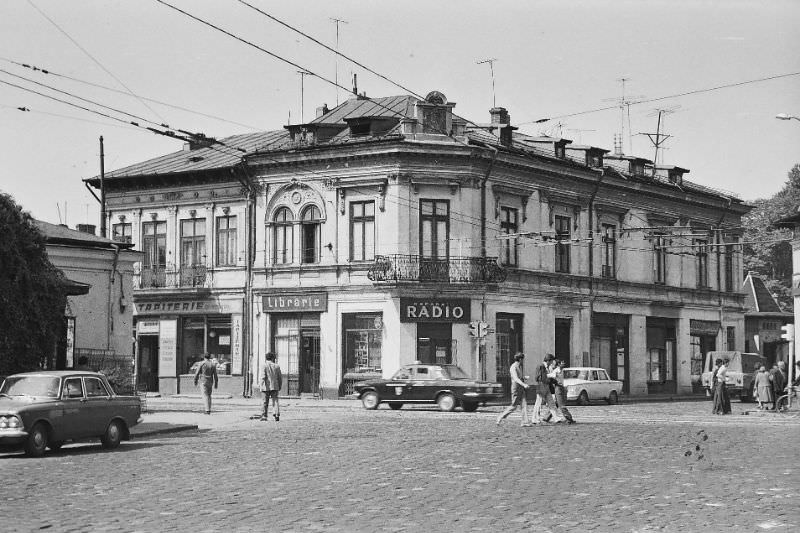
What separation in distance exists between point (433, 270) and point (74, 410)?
24901mm

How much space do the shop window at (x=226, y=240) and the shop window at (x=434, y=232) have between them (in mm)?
8995

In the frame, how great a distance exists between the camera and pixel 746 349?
69.8 metres

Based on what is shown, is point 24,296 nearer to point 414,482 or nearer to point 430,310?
point 414,482

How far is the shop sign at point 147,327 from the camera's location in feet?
170

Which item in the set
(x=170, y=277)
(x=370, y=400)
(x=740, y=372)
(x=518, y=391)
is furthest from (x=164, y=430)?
(x=740, y=372)

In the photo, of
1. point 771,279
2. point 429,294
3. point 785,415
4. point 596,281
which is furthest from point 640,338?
point 771,279

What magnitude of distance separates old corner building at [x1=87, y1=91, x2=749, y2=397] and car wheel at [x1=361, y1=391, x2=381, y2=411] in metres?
5.87

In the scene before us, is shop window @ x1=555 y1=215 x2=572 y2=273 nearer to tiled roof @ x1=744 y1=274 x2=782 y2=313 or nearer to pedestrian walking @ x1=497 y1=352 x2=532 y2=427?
pedestrian walking @ x1=497 y1=352 x2=532 y2=427

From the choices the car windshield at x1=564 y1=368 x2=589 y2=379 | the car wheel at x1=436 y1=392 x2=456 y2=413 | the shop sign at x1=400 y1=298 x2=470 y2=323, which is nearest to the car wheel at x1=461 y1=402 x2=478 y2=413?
the car wheel at x1=436 y1=392 x2=456 y2=413

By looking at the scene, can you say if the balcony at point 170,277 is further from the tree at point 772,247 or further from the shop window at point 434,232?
the tree at point 772,247

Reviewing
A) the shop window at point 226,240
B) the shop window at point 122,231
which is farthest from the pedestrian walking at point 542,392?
the shop window at point 122,231

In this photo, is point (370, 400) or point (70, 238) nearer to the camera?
point (70, 238)

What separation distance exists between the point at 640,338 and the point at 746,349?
57.2 feet

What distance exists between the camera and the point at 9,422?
2050 centimetres
